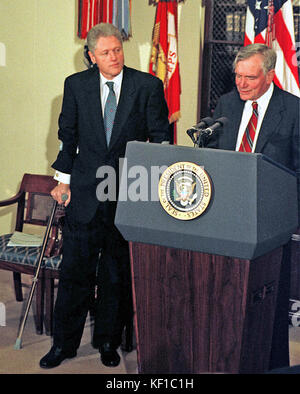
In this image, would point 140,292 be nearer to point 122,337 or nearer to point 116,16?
point 122,337

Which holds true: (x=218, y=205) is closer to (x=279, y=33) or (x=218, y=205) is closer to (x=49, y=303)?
(x=49, y=303)

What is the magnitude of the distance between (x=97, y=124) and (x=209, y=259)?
1176mm

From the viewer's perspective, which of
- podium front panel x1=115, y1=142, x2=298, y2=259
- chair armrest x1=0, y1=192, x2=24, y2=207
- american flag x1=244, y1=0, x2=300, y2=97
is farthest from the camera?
american flag x1=244, y1=0, x2=300, y2=97

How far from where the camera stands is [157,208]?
188cm

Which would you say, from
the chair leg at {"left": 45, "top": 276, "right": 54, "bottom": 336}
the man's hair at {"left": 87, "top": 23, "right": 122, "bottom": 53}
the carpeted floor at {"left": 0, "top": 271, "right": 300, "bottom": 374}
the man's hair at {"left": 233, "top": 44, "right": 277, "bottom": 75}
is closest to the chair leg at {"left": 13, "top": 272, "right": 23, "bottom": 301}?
the carpeted floor at {"left": 0, "top": 271, "right": 300, "bottom": 374}

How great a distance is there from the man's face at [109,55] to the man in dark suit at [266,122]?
62 cm

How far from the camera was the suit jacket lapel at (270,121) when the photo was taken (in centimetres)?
231

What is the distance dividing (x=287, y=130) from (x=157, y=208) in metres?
0.77

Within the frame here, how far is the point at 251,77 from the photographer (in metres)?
2.32

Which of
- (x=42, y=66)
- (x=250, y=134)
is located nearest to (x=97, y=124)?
(x=250, y=134)

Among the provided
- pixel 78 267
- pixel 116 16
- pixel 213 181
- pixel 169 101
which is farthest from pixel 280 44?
pixel 213 181

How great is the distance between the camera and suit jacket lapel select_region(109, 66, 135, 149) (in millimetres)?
2768

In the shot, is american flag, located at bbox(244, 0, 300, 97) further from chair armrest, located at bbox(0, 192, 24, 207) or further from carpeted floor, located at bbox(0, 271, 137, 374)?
carpeted floor, located at bbox(0, 271, 137, 374)

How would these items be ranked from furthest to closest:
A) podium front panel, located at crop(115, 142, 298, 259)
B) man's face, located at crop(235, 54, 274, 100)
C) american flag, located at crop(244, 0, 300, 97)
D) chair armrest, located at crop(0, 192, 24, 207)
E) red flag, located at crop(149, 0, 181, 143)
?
red flag, located at crop(149, 0, 181, 143)
american flag, located at crop(244, 0, 300, 97)
chair armrest, located at crop(0, 192, 24, 207)
man's face, located at crop(235, 54, 274, 100)
podium front panel, located at crop(115, 142, 298, 259)
